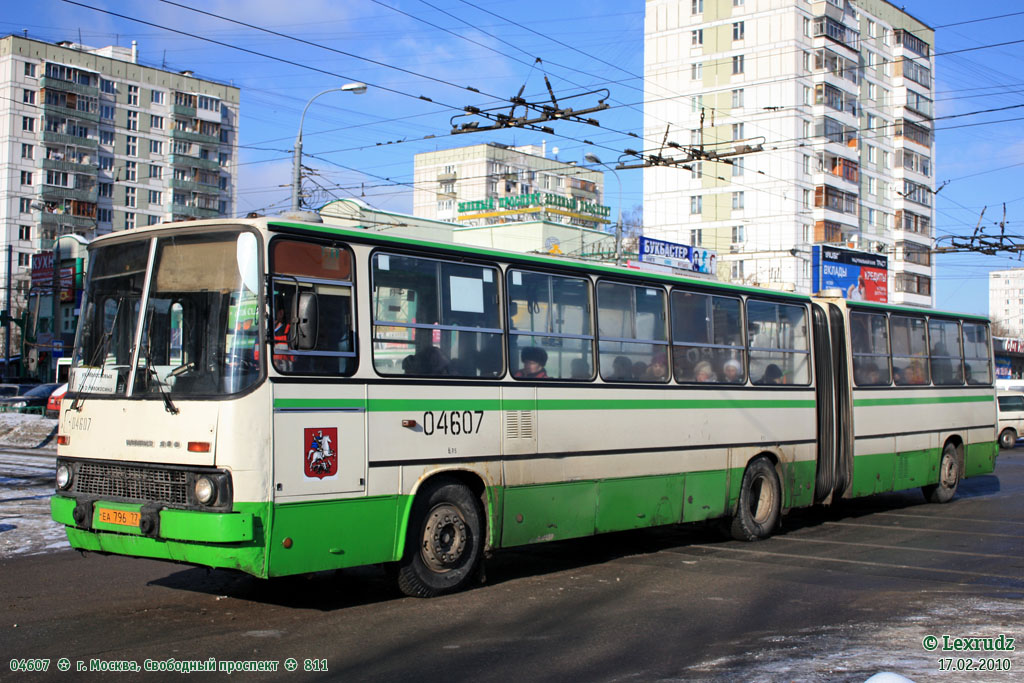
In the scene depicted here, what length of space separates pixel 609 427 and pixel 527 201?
A: 62450mm

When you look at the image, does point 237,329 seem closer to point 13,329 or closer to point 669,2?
point 669,2

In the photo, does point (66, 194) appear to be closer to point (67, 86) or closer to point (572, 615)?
point (67, 86)

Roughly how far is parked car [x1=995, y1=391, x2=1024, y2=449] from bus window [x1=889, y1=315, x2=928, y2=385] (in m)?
21.2

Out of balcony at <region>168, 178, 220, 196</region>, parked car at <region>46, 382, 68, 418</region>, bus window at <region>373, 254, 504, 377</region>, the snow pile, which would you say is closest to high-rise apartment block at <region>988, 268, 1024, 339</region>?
balcony at <region>168, 178, 220, 196</region>

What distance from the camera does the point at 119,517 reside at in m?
7.66

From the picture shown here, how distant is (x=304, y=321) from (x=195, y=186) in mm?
90979

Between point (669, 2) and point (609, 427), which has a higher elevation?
point (669, 2)

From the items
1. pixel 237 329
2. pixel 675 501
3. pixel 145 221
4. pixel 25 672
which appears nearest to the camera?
pixel 25 672

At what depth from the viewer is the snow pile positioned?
2830 cm

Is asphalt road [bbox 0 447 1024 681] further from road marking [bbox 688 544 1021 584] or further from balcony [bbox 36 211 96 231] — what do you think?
balcony [bbox 36 211 96 231]

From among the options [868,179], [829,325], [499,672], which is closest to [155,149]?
[868,179]

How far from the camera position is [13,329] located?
82.1 meters

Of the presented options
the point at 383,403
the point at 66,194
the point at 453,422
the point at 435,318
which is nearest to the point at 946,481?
the point at 453,422

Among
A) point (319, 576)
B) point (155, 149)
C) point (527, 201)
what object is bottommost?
point (319, 576)
